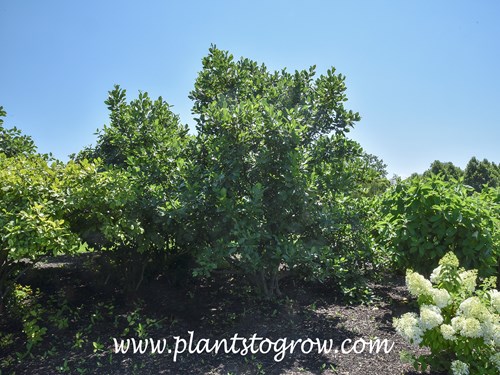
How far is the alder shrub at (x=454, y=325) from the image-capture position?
3.02 meters

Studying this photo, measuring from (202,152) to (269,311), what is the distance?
7.02 feet

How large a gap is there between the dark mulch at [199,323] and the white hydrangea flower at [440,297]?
0.80m

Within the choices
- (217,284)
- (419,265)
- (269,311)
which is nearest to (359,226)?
(419,265)

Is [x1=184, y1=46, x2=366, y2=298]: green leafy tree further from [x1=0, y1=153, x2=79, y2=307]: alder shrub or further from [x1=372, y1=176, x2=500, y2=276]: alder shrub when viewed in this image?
[x1=0, y1=153, x2=79, y2=307]: alder shrub

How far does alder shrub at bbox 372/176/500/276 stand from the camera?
4.58 m

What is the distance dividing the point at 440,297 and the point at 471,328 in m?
0.31

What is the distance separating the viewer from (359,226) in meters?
5.47

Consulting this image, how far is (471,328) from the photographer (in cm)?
294

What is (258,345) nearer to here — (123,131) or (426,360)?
(426,360)

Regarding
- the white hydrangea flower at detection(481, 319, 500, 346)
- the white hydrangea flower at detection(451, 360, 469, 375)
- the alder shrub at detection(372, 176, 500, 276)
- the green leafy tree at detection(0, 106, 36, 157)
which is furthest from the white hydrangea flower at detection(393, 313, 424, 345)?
the green leafy tree at detection(0, 106, 36, 157)

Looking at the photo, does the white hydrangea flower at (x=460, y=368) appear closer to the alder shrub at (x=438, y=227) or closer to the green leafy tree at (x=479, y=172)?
the alder shrub at (x=438, y=227)

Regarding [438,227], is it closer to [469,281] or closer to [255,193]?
[469,281]

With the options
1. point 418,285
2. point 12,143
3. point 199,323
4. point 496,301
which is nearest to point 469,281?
point 496,301

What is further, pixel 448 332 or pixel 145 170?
pixel 145 170
